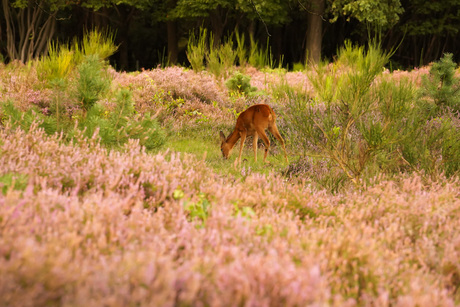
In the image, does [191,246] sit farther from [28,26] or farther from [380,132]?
[28,26]

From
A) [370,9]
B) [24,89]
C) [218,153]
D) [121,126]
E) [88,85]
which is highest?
[370,9]

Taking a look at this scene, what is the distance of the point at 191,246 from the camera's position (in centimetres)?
257

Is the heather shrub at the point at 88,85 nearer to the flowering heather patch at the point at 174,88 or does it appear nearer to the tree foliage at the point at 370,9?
the flowering heather patch at the point at 174,88

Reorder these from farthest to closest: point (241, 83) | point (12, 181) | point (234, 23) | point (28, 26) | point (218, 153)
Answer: point (234, 23) → point (28, 26) → point (241, 83) → point (218, 153) → point (12, 181)

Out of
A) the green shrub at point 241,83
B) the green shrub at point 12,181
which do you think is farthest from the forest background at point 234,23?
the green shrub at point 12,181

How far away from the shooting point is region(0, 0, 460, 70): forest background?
2173 centimetres

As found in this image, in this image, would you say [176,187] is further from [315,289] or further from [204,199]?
[315,289]

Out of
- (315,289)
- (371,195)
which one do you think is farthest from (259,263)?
(371,195)

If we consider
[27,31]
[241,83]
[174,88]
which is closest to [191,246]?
[174,88]

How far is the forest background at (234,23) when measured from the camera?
71.3ft

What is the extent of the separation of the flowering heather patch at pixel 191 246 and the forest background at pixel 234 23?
1217cm

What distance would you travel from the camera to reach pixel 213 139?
8734mm

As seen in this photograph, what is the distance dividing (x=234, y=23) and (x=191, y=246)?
97.0 ft

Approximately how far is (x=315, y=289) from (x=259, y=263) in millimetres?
295
